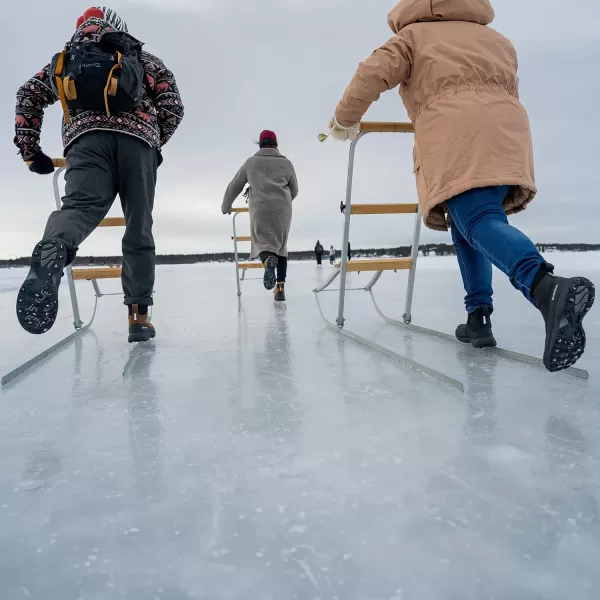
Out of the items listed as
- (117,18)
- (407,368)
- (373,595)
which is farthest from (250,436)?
(117,18)

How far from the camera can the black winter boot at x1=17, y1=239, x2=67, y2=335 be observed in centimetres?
127

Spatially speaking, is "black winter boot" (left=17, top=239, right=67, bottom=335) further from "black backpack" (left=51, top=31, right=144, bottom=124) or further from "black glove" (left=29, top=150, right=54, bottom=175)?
"black glove" (left=29, top=150, right=54, bottom=175)

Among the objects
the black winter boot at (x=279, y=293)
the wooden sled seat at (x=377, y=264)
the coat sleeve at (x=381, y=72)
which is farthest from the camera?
the black winter boot at (x=279, y=293)

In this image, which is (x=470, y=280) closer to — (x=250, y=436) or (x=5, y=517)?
(x=250, y=436)

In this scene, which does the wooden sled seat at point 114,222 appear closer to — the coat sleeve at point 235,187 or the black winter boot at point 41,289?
the black winter boot at point 41,289

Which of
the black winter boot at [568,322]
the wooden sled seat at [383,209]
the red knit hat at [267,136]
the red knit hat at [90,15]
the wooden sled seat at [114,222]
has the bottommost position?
the black winter boot at [568,322]

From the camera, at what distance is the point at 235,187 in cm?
402

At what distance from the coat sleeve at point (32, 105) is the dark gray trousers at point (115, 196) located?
21 cm

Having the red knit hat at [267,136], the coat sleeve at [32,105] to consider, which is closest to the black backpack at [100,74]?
the coat sleeve at [32,105]

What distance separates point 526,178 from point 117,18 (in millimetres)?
1563

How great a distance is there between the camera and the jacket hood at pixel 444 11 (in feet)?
5.00

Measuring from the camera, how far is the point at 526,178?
1.45 meters

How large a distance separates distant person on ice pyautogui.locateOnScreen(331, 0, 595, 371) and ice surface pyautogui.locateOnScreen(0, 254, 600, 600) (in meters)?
0.46

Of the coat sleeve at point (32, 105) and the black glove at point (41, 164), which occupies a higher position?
the coat sleeve at point (32, 105)
